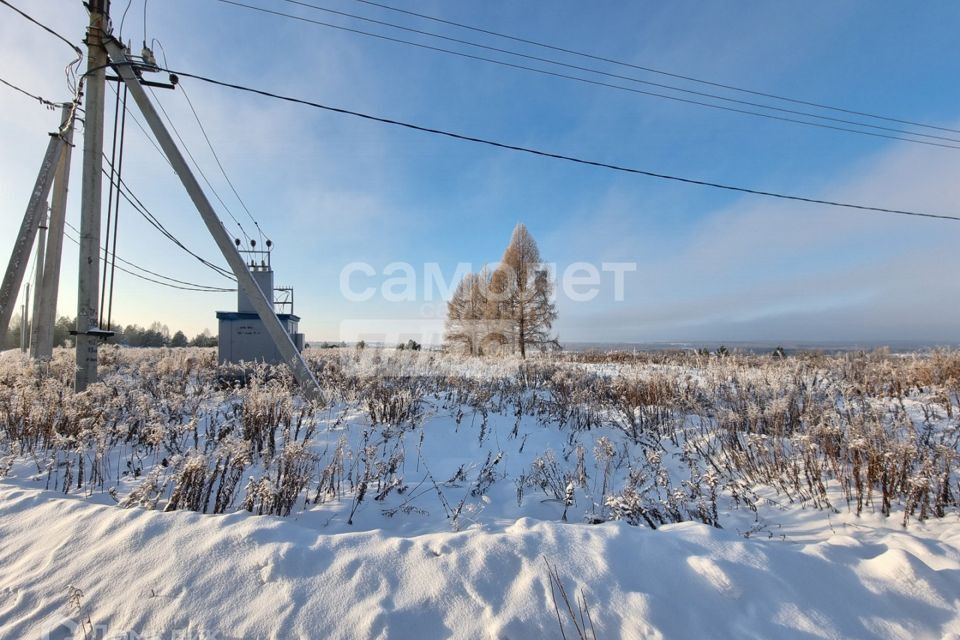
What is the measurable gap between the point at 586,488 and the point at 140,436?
4.97 m

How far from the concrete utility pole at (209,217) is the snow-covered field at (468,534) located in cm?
115

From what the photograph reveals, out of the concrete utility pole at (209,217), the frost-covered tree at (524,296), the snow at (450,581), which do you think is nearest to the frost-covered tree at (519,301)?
the frost-covered tree at (524,296)

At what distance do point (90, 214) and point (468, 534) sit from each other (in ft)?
23.9

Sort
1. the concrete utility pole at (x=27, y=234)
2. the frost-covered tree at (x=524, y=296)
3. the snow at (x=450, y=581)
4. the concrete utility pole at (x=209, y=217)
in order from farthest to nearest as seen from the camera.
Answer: the frost-covered tree at (x=524, y=296), the concrete utility pole at (x=27, y=234), the concrete utility pole at (x=209, y=217), the snow at (x=450, y=581)

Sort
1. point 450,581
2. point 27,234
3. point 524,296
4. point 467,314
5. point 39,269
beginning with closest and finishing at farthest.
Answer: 1. point 450,581
2. point 27,234
3. point 39,269
4. point 524,296
5. point 467,314

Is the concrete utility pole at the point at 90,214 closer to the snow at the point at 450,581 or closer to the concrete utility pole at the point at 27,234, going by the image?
the concrete utility pole at the point at 27,234

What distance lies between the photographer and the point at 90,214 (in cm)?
577

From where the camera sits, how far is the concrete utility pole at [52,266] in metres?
9.41

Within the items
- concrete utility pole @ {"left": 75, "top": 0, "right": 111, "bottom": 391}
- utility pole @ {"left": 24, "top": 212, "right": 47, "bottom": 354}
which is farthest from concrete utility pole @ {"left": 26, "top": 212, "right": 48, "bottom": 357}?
concrete utility pole @ {"left": 75, "top": 0, "right": 111, "bottom": 391}

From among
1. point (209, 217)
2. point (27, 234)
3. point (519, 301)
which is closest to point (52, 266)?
point (27, 234)

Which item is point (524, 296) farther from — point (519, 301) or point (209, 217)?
point (209, 217)

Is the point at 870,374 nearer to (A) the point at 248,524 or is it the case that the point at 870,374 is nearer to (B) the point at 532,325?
(A) the point at 248,524

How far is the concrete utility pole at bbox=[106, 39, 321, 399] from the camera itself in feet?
19.8

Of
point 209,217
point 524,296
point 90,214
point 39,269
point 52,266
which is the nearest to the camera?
point 90,214
